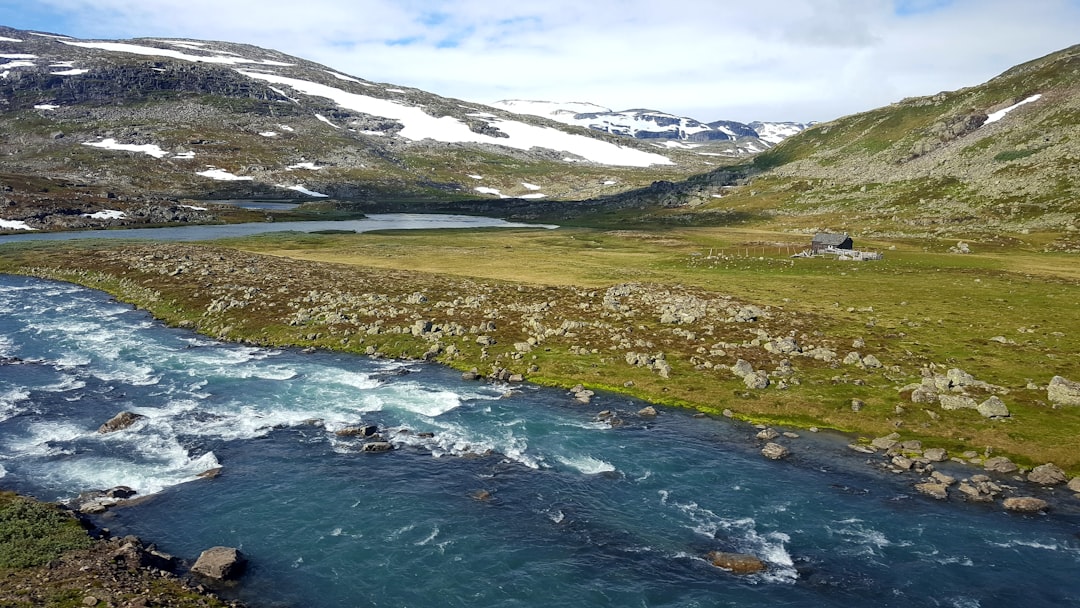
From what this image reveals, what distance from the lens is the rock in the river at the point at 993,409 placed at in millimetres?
41062

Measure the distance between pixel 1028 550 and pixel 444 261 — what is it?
96.5 metres

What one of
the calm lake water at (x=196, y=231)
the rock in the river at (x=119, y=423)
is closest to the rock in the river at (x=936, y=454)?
the rock in the river at (x=119, y=423)

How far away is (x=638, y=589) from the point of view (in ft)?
85.5

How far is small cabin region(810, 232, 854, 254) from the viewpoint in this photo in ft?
374

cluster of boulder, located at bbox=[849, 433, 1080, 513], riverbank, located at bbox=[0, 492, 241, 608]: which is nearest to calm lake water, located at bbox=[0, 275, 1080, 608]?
cluster of boulder, located at bbox=[849, 433, 1080, 513]

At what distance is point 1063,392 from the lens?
140 feet

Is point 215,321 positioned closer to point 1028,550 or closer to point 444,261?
point 444,261

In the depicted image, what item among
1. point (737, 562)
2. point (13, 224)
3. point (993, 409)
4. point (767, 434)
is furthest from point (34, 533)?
point (13, 224)

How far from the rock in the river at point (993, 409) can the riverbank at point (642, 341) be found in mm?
328

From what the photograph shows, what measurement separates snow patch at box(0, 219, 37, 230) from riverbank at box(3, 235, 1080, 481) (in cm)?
8484

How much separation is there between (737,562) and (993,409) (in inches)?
998

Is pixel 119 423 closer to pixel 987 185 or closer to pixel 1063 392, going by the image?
pixel 1063 392

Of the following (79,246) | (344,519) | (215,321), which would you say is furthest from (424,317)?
(79,246)

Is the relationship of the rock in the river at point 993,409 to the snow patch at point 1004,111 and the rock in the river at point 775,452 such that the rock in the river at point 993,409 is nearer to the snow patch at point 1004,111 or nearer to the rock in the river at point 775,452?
the rock in the river at point 775,452
